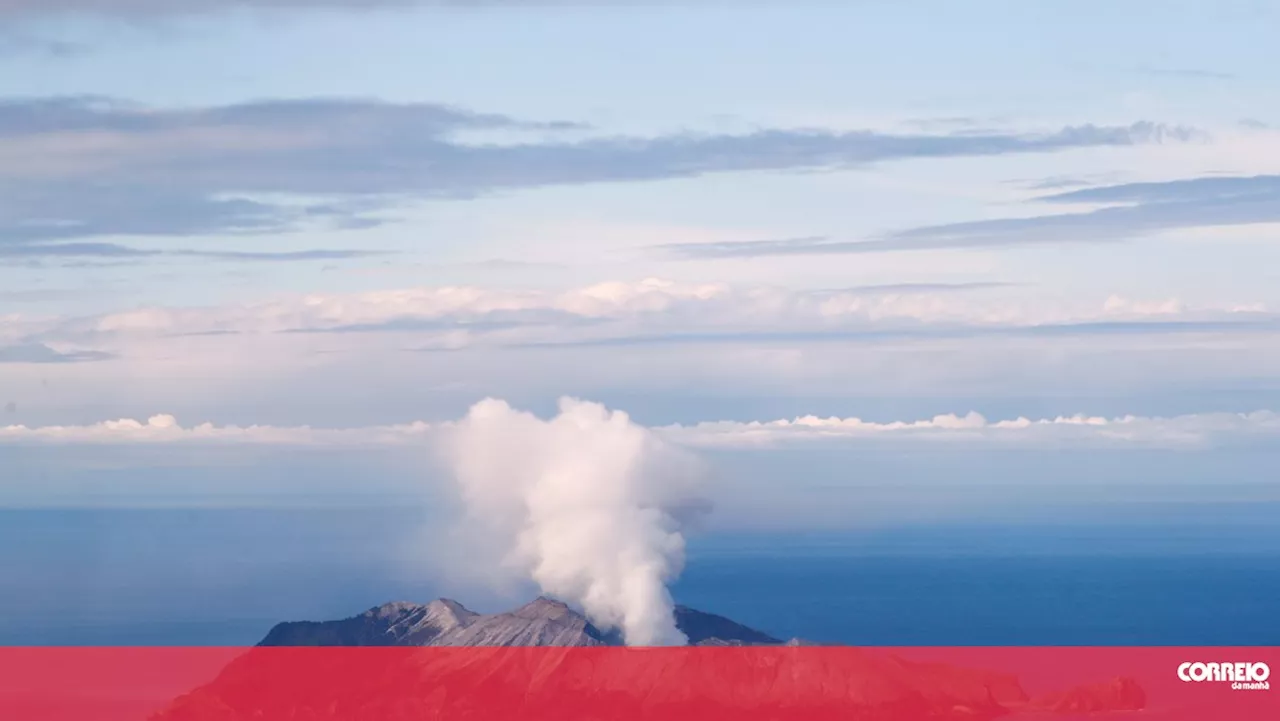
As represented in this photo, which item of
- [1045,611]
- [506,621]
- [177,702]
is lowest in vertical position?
[177,702]

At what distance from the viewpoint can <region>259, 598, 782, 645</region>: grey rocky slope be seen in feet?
184

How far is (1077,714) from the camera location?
1950 inches

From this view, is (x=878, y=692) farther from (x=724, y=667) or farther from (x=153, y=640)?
(x=153, y=640)

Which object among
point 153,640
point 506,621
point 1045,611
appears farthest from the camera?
point 1045,611

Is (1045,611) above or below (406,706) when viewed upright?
above

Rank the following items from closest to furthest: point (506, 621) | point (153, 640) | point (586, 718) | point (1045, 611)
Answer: point (586, 718), point (506, 621), point (153, 640), point (1045, 611)

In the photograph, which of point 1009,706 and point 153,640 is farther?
point 153,640

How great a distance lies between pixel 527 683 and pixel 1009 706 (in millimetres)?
14465

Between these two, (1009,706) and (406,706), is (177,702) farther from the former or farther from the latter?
(1009,706)

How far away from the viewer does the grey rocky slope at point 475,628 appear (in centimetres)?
5616

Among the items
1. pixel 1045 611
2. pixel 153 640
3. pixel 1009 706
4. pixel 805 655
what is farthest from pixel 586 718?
pixel 1045 611

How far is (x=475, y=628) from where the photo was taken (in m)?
58.7

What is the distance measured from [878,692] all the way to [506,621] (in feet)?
41.2

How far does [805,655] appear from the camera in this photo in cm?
5469
